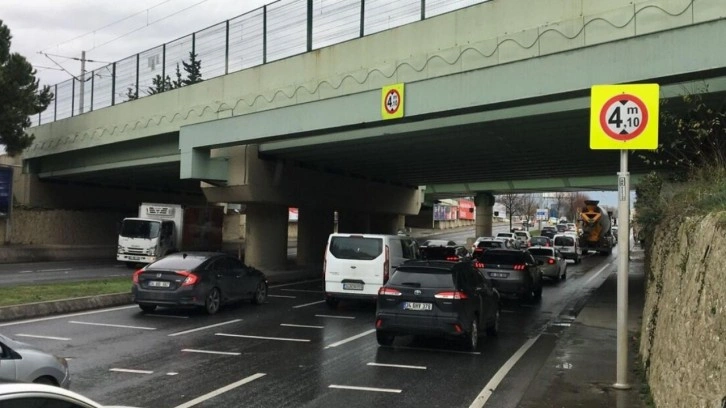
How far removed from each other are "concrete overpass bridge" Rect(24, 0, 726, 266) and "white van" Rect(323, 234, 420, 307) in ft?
10.8

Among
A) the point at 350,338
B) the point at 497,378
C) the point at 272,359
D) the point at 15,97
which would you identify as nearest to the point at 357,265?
the point at 350,338

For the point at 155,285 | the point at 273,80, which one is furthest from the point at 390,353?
the point at 273,80

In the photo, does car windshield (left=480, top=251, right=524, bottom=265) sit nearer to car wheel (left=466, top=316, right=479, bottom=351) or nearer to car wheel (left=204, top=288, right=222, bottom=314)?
car wheel (left=466, top=316, right=479, bottom=351)

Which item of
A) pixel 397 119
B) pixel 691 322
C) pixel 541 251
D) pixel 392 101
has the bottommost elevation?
pixel 541 251

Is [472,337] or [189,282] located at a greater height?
[189,282]

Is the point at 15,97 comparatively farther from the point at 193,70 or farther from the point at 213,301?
the point at 213,301

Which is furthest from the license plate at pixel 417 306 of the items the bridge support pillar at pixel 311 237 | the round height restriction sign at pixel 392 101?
the bridge support pillar at pixel 311 237

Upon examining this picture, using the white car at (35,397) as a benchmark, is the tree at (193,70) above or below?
above

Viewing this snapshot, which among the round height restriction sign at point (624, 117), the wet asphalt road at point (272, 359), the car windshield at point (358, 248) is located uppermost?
the round height restriction sign at point (624, 117)

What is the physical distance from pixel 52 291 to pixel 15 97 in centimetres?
1883

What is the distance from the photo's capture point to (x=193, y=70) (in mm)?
26688

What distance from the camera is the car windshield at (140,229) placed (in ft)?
98.1

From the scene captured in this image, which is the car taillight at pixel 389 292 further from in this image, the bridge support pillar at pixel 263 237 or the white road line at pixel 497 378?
the bridge support pillar at pixel 263 237

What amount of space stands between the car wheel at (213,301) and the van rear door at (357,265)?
2.79 metres
